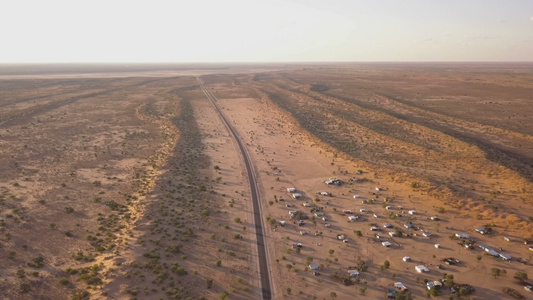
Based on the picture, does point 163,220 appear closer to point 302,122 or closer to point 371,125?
point 302,122

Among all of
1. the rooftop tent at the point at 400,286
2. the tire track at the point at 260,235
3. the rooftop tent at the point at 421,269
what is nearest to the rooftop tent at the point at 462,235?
the rooftop tent at the point at 421,269

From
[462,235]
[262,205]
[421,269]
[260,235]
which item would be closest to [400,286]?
[421,269]

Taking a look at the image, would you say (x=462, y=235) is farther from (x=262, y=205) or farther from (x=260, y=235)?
(x=262, y=205)

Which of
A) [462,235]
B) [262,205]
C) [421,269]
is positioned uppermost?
[262,205]

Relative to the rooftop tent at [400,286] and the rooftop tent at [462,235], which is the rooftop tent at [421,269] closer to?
the rooftop tent at [400,286]

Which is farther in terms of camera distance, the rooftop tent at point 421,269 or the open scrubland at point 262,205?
the rooftop tent at point 421,269

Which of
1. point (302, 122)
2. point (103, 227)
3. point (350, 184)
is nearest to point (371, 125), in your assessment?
point (302, 122)

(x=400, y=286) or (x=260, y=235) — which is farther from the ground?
(x=260, y=235)

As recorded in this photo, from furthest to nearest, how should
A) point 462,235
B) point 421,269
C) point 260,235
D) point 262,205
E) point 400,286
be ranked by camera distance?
point 262,205
point 260,235
point 462,235
point 421,269
point 400,286

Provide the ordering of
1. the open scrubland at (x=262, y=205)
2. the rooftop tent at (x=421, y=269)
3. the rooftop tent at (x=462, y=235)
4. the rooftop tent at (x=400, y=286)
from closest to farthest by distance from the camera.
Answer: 1. the rooftop tent at (x=400, y=286)
2. the open scrubland at (x=262, y=205)
3. the rooftop tent at (x=421, y=269)
4. the rooftop tent at (x=462, y=235)
